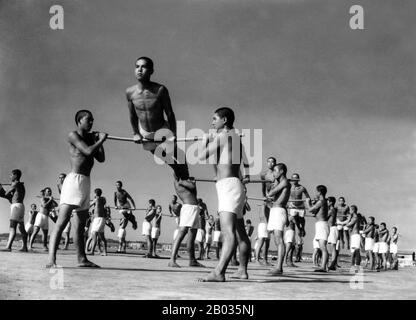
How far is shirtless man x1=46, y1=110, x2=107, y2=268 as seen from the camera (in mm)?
8070

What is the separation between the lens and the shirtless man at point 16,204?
14.6 metres

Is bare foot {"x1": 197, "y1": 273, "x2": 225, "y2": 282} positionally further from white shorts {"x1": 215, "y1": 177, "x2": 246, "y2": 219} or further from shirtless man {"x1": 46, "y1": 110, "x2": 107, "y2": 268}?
shirtless man {"x1": 46, "y1": 110, "x2": 107, "y2": 268}

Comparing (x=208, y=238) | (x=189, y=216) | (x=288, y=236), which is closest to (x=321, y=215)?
(x=288, y=236)

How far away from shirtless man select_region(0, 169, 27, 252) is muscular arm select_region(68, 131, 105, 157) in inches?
282

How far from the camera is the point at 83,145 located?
8305 millimetres

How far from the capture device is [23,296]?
483cm

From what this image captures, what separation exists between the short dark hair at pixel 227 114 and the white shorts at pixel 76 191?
8.65ft

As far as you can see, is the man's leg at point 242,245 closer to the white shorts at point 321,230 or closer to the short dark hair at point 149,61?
the short dark hair at point 149,61

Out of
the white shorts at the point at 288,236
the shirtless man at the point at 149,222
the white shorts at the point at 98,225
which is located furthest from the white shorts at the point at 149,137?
the shirtless man at the point at 149,222

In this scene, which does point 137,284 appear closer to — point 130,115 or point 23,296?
point 23,296
